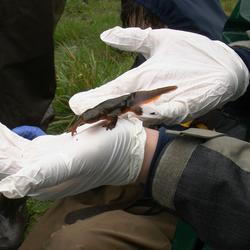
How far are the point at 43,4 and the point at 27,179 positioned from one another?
1.25m

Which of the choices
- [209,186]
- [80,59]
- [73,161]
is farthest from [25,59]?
[209,186]

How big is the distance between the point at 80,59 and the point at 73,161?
2.12m

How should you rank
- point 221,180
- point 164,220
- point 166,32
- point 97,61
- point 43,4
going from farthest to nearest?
point 97,61, point 43,4, point 166,32, point 164,220, point 221,180

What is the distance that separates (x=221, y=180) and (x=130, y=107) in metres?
0.32

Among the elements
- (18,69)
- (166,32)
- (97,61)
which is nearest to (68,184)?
(166,32)

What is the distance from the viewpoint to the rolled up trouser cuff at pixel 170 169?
47.4 inches

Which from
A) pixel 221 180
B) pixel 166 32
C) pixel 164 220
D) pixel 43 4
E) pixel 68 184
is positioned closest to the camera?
pixel 221 180

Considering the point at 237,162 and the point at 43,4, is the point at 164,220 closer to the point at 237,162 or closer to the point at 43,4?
the point at 237,162

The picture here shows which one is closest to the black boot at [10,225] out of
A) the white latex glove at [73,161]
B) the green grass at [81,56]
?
the white latex glove at [73,161]

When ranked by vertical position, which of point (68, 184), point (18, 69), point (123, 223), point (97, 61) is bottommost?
point (97, 61)

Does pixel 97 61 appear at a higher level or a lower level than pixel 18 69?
lower

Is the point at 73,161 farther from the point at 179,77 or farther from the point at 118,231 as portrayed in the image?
the point at 179,77

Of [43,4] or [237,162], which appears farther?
[43,4]

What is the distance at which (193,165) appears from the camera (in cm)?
120
